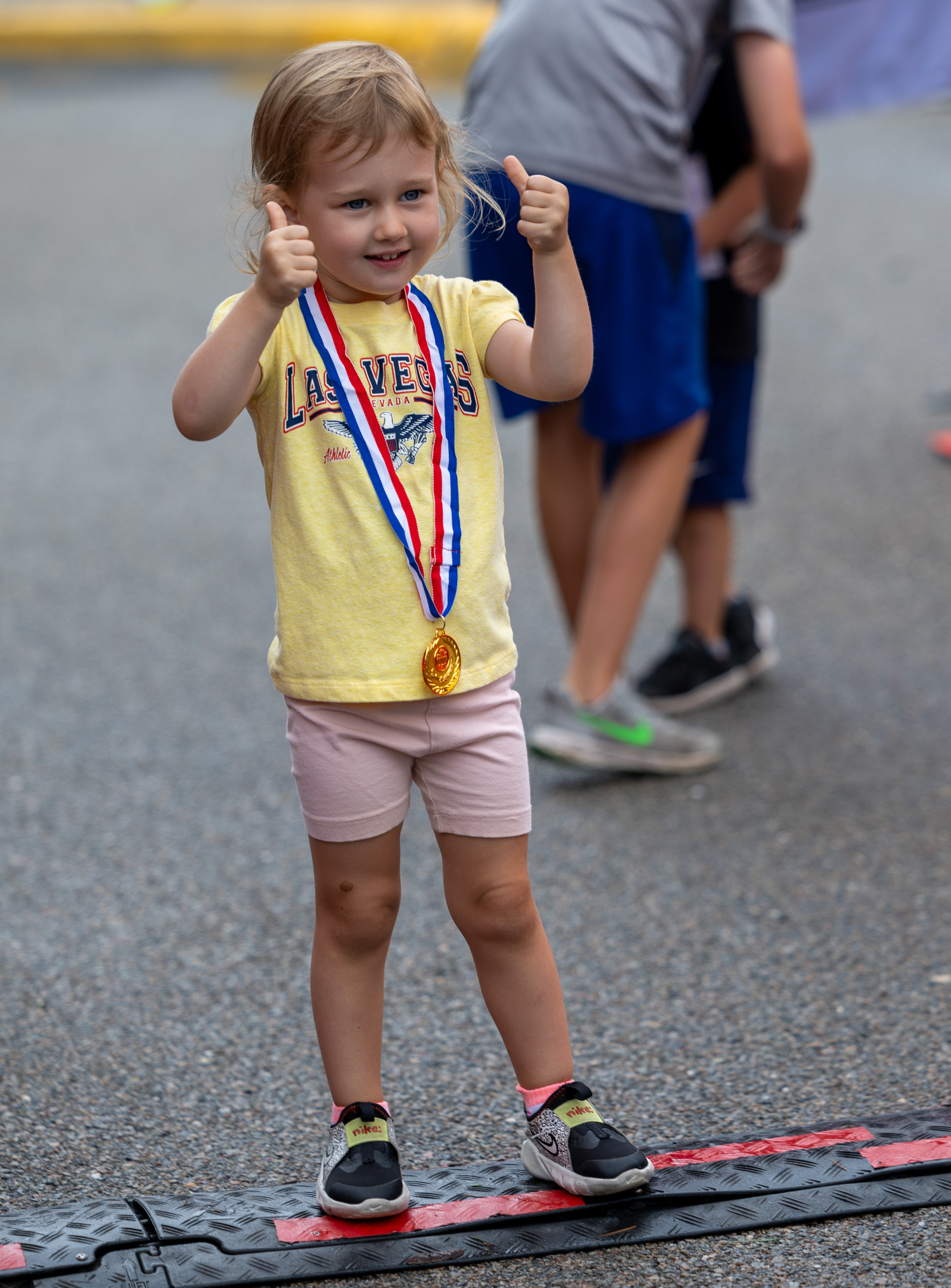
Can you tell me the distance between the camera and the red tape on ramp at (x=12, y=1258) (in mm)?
1746

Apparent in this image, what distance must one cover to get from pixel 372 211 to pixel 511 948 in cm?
86

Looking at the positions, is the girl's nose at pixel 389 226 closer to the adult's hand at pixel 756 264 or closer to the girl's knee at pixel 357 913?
the girl's knee at pixel 357 913

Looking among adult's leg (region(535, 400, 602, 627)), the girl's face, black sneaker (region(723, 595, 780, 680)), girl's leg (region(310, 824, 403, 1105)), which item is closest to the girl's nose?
the girl's face

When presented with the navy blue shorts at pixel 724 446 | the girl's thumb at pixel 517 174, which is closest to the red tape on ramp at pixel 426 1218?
the girl's thumb at pixel 517 174

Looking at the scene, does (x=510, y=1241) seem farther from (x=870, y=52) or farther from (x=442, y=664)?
(x=870, y=52)

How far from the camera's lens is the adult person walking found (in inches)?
113

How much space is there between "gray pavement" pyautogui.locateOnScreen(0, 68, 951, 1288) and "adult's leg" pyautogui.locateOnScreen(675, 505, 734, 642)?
0.22 m

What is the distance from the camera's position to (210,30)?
15336 millimetres

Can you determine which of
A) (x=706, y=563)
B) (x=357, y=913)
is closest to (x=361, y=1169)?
(x=357, y=913)

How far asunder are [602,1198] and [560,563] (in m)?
1.65

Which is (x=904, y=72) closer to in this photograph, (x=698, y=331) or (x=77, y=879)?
(x=698, y=331)

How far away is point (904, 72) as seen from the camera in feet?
12.5

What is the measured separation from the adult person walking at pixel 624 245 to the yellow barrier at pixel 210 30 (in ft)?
39.8

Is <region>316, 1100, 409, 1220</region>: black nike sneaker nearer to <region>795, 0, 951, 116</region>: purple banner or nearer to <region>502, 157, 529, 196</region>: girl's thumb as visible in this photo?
<region>502, 157, 529, 196</region>: girl's thumb
